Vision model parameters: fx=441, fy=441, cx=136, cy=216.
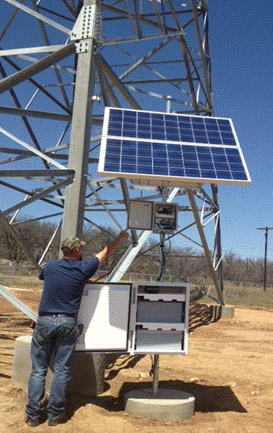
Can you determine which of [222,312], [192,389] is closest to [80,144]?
[192,389]

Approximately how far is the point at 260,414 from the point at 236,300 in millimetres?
22044

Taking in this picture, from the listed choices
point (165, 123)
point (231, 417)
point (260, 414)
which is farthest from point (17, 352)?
point (165, 123)

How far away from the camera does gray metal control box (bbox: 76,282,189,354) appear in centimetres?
554

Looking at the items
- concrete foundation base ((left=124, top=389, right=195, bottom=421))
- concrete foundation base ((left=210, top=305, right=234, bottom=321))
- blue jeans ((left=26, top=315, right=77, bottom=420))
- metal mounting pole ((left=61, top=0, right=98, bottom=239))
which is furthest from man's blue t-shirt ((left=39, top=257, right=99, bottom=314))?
concrete foundation base ((left=210, top=305, right=234, bottom=321))

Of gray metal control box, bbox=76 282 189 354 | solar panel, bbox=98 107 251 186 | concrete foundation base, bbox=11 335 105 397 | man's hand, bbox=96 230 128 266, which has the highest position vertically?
solar panel, bbox=98 107 251 186

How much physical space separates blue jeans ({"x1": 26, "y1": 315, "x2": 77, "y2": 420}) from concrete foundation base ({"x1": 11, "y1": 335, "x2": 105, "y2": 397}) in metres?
0.93

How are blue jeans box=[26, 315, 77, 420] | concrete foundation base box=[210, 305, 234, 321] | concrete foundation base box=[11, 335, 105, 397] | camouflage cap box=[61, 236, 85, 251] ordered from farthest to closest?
1. concrete foundation base box=[210, 305, 234, 321]
2. concrete foundation base box=[11, 335, 105, 397]
3. camouflage cap box=[61, 236, 85, 251]
4. blue jeans box=[26, 315, 77, 420]

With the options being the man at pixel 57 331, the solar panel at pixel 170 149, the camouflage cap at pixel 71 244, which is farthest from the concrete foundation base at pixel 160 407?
the solar panel at pixel 170 149

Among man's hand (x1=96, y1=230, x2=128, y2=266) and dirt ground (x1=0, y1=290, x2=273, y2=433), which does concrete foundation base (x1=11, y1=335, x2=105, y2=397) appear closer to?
dirt ground (x1=0, y1=290, x2=273, y2=433)

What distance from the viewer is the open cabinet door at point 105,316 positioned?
552cm

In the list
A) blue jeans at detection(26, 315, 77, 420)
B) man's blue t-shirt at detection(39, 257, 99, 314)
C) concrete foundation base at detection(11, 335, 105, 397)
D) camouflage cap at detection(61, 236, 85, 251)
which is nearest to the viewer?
blue jeans at detection(26, 315, 77, 420)

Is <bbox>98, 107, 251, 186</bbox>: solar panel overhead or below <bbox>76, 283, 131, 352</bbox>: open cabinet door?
Answer: overhead

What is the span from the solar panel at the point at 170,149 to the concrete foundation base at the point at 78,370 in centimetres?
265

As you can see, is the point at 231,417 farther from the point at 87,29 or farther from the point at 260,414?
the point at 87,29
